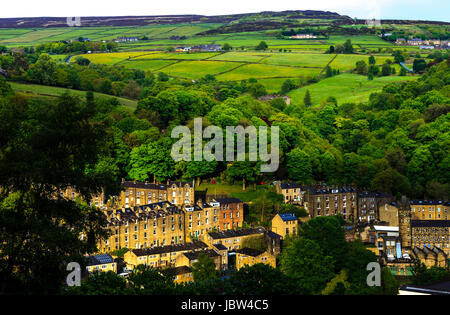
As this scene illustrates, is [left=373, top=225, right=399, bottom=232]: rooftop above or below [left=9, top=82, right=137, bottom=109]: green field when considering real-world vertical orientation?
below

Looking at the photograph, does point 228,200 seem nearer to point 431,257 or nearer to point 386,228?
point 386,228

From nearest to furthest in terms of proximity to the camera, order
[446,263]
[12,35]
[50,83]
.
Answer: [446,263] → [50,83] → [12,35]

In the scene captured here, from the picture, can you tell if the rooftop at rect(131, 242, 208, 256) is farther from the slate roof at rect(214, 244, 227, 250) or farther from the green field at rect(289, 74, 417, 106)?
the green field at rect(289, 74, 417, 106)

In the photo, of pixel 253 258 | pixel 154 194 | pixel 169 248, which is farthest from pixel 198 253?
pixel 154 194

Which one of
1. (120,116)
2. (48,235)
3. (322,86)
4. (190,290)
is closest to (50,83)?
(120,116)

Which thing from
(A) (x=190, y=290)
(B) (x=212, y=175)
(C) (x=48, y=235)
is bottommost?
(B) (x=212, y=175)

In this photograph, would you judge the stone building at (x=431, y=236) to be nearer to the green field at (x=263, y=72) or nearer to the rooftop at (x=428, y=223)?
the rooftop at (x=428, y=223)

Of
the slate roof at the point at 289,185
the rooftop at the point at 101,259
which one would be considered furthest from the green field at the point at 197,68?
the rooftop at the point at 101,259

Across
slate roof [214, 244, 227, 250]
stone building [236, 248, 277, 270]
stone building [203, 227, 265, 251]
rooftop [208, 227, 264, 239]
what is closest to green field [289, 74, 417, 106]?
rooftop [208, 227, 264, 239]

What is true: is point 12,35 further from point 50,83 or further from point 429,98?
point 429,98
